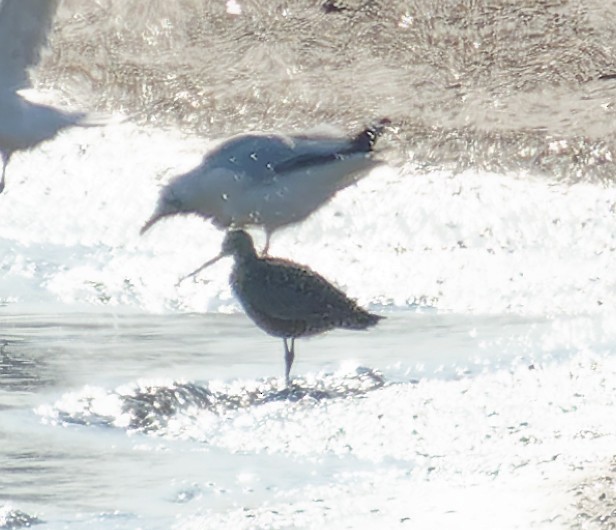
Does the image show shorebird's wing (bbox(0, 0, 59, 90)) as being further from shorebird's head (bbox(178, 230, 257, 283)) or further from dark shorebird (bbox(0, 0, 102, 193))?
shorebird's head (bbox(178, 230, 257, 283))

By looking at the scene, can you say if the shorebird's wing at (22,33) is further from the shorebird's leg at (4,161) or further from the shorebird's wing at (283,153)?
the shorebird's wing at (283,153)

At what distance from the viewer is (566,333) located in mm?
7469

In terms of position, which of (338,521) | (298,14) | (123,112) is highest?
(298,14)

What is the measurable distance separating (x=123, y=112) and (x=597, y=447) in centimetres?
766

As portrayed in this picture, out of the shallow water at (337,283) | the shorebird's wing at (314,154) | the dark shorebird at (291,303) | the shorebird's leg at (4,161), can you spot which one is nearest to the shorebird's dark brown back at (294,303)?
the dark shorebird at (291,303)

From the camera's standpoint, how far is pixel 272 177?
29.2 feet

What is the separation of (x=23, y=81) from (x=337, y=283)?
7.41 feet

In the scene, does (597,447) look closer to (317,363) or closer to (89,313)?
(317,363)

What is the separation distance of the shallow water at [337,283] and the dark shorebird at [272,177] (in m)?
0.28

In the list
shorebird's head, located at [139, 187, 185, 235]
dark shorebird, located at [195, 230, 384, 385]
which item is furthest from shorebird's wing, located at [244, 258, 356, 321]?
shorebird's head, located at [139, 187, 185, 235]

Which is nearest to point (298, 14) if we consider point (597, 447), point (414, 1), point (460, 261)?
point (414, 1)

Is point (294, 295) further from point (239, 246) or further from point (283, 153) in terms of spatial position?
point (283, 153)

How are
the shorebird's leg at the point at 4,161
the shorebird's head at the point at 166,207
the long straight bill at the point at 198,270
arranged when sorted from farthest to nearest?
the shorebird's leg at the point at 4,161
the shorebird's head at the point at 166,207
the long straight bill at the point at 198,270

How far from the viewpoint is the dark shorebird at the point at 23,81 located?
9344mm
